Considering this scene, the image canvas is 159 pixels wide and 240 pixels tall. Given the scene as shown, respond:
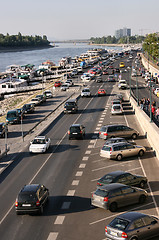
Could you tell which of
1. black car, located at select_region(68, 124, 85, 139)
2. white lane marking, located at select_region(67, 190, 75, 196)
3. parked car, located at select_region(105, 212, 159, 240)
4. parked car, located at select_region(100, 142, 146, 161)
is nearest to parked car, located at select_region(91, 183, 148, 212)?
white lane marking, located at select_region(67, 190, 75, 196)

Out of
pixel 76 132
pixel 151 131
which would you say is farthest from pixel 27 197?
pixel 76 132

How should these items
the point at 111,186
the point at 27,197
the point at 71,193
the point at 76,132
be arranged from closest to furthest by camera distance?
1. the point at 27,197
2. the point at 111,186
3. the point at 71,193
4. the point at 76,132

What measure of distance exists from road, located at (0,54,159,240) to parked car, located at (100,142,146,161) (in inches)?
19.6

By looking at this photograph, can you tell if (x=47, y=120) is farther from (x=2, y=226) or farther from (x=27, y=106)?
(x=2, y=226)

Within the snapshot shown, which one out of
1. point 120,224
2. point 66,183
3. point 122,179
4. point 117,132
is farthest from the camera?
point 117,132

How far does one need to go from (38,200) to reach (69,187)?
4.91 meters

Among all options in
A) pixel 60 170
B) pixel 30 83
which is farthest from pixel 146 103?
pixel 30 83

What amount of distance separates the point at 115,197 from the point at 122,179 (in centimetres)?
291

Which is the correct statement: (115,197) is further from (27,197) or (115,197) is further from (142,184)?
(27,197)

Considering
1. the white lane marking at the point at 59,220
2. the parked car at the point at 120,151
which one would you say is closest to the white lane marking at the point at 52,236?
the white lane marking at the point at 59,220

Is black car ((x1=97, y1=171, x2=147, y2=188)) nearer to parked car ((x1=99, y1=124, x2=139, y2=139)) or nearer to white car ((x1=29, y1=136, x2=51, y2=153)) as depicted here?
white car ((x1=29, y1=136, x2=51, y2=153))

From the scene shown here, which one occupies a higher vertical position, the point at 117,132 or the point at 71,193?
the point at 117,132

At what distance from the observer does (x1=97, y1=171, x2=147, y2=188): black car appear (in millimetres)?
24953

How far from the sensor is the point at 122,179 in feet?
82.5
